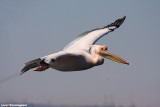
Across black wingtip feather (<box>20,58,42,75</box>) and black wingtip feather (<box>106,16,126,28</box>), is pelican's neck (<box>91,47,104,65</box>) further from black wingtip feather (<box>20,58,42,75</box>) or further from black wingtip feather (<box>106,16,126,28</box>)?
black wingtip feather (<box>106,16,126,28</box>)

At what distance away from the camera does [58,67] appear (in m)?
10.4

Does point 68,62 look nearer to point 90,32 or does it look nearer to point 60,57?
point 60,57

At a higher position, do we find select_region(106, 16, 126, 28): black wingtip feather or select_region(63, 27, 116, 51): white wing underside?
select_region(106, 16, 126, 28): black wingtip feather

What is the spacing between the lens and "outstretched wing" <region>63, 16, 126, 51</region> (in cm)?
1240

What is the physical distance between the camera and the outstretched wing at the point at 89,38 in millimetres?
12396

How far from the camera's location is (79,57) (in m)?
10.5

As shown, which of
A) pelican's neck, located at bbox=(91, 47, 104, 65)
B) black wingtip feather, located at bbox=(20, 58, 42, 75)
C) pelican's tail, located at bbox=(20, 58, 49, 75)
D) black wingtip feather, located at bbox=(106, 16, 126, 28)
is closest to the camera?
pelican's tail, located at bbox=(20, 58, 49, 75)

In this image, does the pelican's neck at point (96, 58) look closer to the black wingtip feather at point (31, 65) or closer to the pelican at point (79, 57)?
the pelican at point (79, 57)

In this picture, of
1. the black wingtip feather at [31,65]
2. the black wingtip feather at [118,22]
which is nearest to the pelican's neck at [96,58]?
the black wingtip feather at [31,65]

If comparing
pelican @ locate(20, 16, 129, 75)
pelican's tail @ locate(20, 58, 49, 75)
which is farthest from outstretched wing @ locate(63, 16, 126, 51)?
pelican's tail @ locate(20, 58, 49, 75)

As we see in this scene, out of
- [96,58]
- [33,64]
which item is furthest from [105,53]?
[33,64]

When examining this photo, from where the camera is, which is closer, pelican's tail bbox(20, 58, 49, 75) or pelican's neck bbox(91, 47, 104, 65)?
pelican's tail bbox(20, 58, 49, 75)

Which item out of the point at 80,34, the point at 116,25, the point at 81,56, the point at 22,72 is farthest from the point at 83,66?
the point at 116,25

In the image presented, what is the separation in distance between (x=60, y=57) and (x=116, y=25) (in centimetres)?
653
